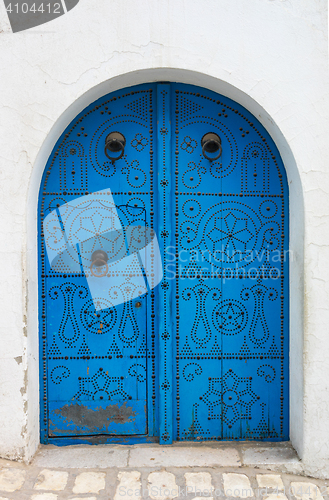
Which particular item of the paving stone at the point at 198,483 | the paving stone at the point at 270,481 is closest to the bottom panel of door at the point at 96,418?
the paving stone at the point at 198,483

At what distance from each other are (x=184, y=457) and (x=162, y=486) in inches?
12.3

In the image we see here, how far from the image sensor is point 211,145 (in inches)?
107

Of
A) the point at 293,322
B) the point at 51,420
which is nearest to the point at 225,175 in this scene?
the point at 293,322

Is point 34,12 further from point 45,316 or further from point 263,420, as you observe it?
point 263,420

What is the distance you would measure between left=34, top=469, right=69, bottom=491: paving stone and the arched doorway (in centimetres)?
34

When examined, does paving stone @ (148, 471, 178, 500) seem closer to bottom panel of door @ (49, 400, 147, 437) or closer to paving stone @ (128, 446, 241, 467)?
paving stone @ (128, 446, 241, 467)

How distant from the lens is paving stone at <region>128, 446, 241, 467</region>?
8.34 feet

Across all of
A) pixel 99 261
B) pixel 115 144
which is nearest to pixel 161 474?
pixel 99 261

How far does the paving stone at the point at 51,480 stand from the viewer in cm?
232

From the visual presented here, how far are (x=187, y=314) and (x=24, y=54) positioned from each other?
2182 millimetres

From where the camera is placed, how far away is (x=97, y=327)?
277 cm

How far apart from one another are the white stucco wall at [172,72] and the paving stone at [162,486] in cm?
88

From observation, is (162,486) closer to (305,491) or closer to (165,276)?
(305,491)

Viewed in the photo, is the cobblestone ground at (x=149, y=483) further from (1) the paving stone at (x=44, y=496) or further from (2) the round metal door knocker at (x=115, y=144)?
(2) the round metal door knocker at (x=115, y=144)
